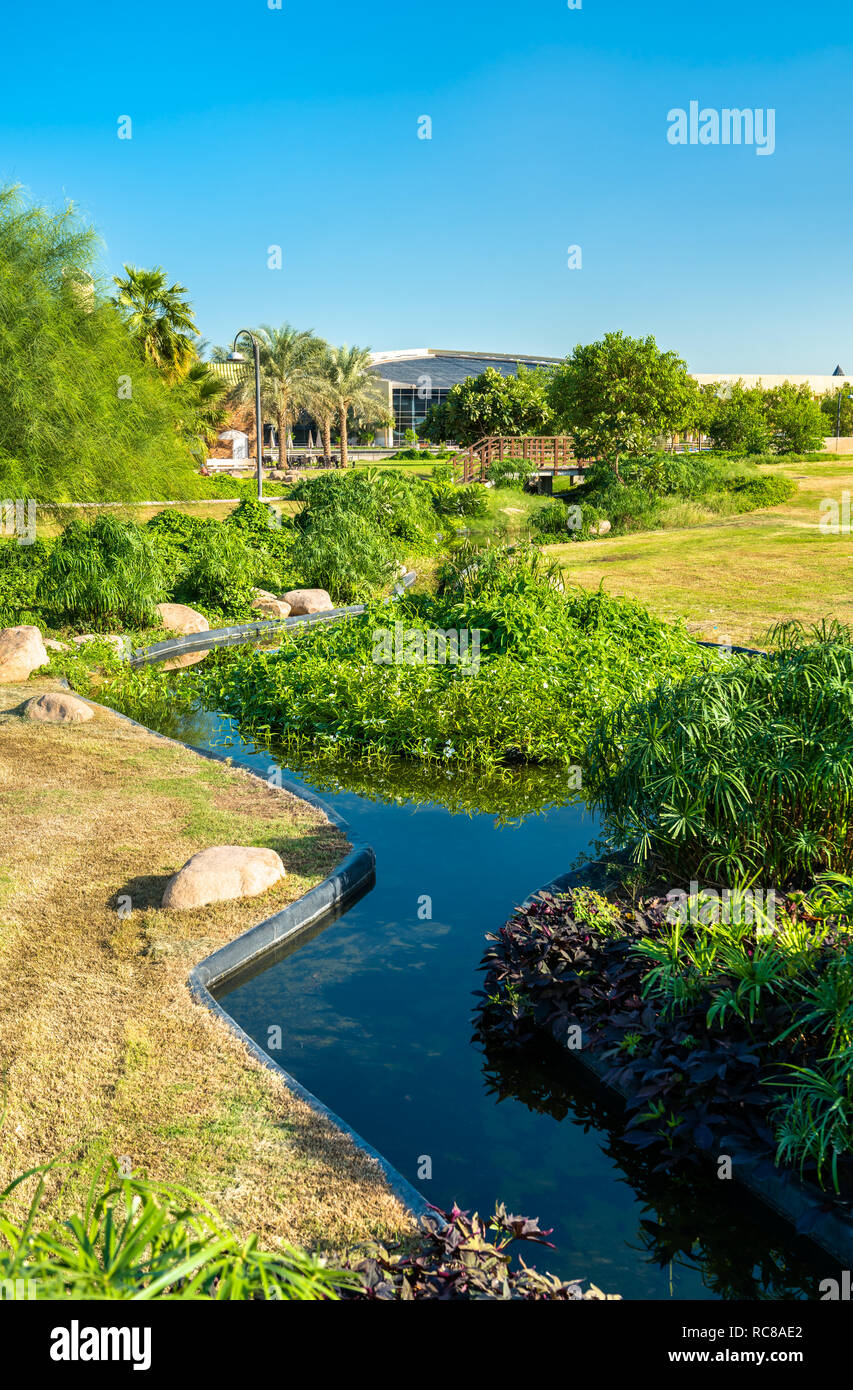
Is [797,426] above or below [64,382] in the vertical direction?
above

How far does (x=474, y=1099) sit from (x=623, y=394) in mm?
33373

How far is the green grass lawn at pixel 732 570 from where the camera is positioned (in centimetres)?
1678

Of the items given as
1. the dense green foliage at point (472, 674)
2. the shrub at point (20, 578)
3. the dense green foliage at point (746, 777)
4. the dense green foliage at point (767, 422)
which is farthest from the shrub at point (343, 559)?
the dense green foliage at point (767, 422)

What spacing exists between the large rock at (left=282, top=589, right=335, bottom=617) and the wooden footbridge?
25.1 meters

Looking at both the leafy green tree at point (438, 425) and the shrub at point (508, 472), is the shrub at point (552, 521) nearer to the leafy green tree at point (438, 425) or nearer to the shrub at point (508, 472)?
the shrub at point (508, 472)

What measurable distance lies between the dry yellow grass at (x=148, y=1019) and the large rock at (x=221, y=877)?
0.09 m

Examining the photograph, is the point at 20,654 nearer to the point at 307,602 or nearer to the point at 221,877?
the point at 307,602

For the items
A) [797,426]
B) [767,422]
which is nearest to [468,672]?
[797,426]

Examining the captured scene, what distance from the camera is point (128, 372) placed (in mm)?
18531

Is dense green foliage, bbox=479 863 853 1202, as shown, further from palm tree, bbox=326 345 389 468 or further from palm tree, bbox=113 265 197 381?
palm tree, bbox=326 345 389 468

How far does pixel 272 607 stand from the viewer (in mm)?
15727
